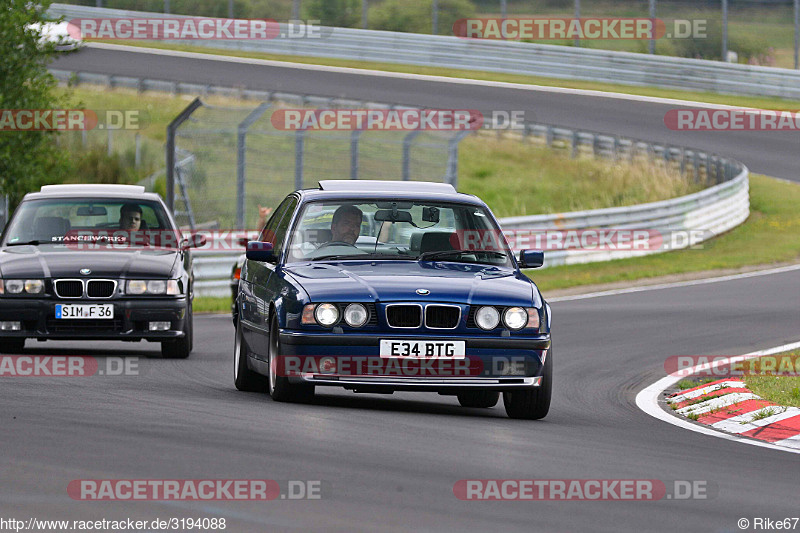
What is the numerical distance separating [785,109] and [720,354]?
27045mm

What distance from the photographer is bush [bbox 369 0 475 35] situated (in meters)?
45.5

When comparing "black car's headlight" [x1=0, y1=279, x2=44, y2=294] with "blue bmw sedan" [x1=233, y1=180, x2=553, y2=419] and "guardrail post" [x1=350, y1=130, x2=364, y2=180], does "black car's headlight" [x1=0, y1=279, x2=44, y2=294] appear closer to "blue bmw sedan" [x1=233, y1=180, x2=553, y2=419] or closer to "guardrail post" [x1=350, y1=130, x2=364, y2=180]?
"blue bmw sedan" [x1=233, y1=180, x2=553, y2=419]

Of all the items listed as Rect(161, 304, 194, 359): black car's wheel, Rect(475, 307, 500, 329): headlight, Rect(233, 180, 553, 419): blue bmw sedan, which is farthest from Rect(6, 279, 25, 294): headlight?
Rect(475, 307, 500, 329): headlight

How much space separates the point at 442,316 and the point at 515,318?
0.47 meters

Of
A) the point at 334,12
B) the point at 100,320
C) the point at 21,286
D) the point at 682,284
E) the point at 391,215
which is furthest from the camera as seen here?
the point at 334,12

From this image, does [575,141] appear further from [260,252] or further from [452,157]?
[260,252]

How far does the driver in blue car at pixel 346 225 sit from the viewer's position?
1028 centimetres

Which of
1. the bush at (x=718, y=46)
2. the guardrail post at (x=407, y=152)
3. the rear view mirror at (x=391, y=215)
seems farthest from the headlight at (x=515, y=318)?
the bush at (x=718, y=46)

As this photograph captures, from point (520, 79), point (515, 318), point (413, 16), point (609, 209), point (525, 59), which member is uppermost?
point (413, 16)

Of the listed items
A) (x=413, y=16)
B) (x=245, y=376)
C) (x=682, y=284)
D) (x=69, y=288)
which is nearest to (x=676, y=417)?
(x=245, y=376)

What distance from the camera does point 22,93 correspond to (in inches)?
898

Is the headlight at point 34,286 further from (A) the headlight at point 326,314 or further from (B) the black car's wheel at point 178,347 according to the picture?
(A) the headlight at point 326,314

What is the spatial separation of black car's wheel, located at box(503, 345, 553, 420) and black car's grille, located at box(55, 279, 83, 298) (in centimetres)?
482

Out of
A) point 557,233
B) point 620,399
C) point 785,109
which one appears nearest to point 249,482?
point 620,399
